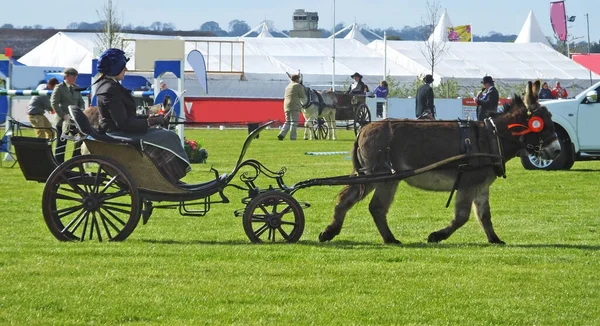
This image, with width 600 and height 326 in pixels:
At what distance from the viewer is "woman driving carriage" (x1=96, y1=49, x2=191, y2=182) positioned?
10.9 metres

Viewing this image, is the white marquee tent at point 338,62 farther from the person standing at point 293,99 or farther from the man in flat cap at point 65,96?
the man in flat cap at point 65,96

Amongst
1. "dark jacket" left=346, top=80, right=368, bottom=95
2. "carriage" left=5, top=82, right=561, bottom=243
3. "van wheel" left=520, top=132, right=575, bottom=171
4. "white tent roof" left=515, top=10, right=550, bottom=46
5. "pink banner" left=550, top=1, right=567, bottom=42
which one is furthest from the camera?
"white tent roof" left=515, top=10, right=550, bottom=46

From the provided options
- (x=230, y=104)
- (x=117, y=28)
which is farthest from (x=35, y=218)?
(x=117, y=28)

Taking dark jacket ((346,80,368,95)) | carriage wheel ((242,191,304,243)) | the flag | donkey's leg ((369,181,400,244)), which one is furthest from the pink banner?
carriage wheel ((242,191,304,243))

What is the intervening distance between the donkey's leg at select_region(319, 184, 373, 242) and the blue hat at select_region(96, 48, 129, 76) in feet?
7.88

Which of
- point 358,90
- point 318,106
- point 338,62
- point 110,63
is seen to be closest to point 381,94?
point 358,90

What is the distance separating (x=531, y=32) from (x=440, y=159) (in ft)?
233

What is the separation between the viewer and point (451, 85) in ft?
177

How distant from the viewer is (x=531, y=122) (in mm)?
11977

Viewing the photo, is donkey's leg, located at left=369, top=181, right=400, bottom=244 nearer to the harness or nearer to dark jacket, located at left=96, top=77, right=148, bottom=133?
the harness

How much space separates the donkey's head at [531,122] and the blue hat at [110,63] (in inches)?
152

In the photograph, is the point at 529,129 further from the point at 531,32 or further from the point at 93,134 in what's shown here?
the point at 531,32

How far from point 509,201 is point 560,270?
7.00 meters

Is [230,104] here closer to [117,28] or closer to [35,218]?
[117,28]
